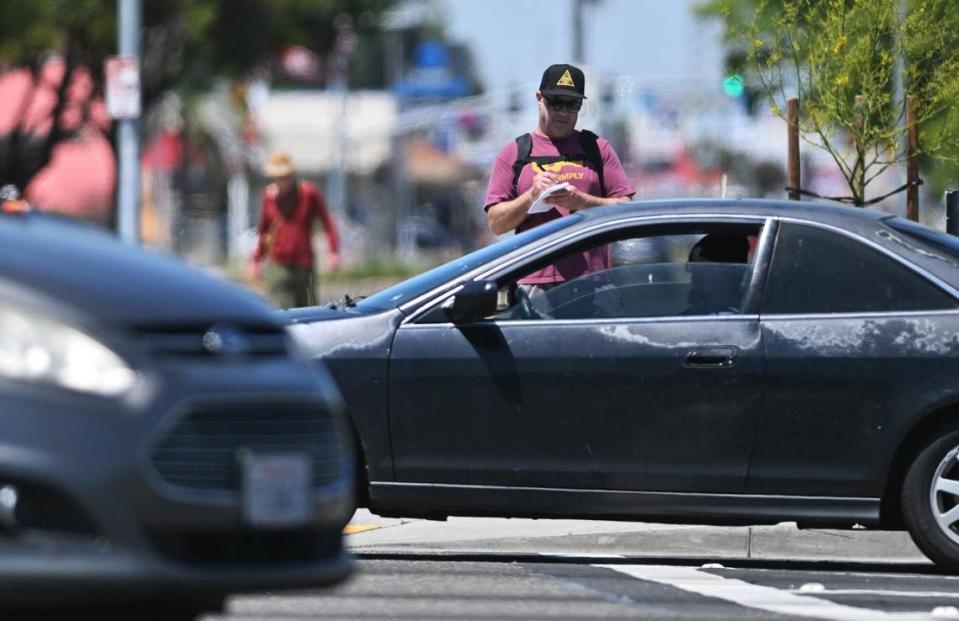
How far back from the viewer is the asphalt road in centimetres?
677

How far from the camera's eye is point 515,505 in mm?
8172

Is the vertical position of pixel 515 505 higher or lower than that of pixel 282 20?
lower

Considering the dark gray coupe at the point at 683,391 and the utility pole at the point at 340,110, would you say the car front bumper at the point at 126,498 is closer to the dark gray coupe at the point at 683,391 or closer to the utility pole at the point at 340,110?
the dark gray coupe at the point at 683,391

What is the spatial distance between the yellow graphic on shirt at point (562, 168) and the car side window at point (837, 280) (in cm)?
184

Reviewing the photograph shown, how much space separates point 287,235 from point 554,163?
22.8 feet

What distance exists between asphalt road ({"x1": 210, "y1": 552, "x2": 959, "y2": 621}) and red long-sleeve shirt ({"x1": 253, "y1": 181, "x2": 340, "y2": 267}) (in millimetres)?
8296

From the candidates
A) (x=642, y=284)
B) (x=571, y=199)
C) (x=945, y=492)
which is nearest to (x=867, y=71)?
(x=571, y=199)

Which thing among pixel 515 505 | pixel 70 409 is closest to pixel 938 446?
pixel 515 505

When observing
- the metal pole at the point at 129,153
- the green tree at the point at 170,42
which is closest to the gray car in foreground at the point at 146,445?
the metal pole at the point at 129,153

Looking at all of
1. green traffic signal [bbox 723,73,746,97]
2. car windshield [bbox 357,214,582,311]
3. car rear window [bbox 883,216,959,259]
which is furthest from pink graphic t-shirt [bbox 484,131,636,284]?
green traffic signal [bbox 723,73,746,97]

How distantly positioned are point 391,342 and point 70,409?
11.9 ft

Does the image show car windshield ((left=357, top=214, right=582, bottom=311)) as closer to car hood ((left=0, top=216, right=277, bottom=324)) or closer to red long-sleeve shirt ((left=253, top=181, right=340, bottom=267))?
car hood ((left=0, top=216, right=277, bottom=324))

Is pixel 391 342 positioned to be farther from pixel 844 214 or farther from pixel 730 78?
pixel 730 78

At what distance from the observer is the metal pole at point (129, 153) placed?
73.3 feet
